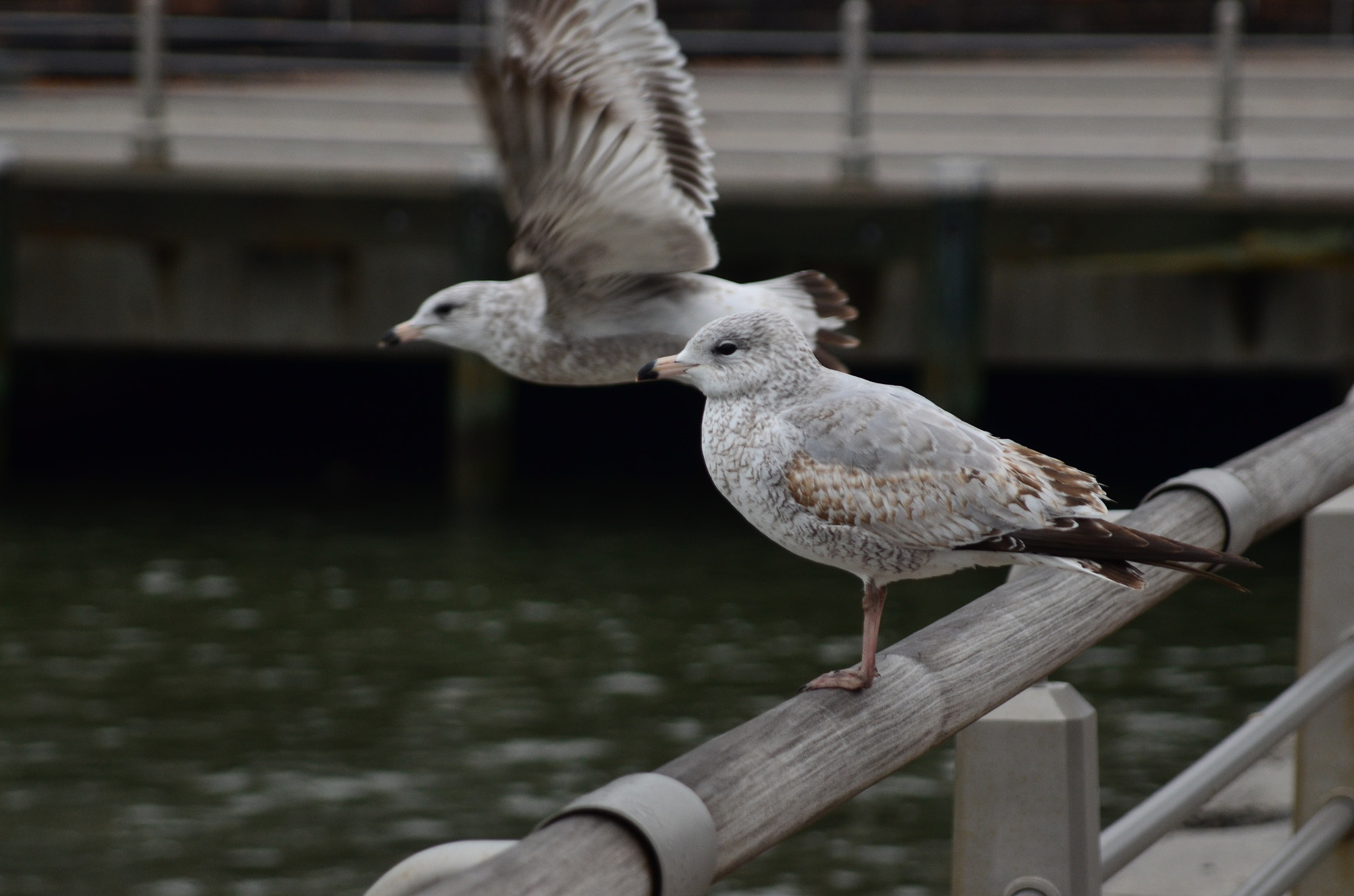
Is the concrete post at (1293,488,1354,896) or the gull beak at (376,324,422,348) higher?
the gull beak at (376,324,422,348)

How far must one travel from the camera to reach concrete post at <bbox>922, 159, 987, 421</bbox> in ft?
36.3

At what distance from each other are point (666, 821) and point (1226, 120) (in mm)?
11059

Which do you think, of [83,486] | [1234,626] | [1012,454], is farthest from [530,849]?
[83,486]

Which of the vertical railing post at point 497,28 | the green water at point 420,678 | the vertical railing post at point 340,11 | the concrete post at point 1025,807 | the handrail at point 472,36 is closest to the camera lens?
the concrete post at point 1025,807

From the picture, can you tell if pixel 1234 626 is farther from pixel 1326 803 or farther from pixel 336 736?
pixel 1326 803

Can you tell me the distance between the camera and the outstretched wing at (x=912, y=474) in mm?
2324

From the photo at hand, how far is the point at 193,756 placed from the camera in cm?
798

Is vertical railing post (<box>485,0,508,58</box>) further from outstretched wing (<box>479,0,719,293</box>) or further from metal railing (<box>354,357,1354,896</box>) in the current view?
metal railing (<box>354,357,1354,896</box>)

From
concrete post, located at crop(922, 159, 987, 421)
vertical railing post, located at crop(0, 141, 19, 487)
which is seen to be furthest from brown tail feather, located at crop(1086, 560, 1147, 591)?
vertical railing post, located at crop(0, 141, 19, 487)

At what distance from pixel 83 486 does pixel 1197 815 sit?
398 inches

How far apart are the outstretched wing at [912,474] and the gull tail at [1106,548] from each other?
0.17 ft

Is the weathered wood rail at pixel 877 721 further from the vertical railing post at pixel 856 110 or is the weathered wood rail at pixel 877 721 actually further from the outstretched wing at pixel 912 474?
the vertical railing post at pixel 856 110

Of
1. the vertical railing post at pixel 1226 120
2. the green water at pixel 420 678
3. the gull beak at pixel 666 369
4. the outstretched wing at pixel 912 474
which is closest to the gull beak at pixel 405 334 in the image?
the gull beak at pixel 666 369

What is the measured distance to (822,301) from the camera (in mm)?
4223
